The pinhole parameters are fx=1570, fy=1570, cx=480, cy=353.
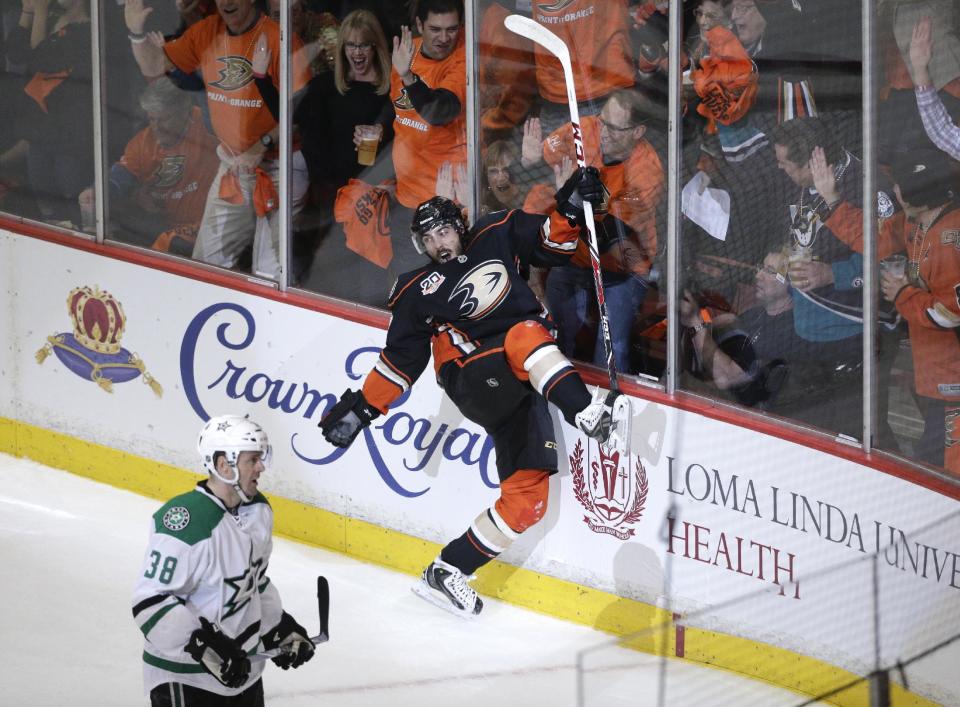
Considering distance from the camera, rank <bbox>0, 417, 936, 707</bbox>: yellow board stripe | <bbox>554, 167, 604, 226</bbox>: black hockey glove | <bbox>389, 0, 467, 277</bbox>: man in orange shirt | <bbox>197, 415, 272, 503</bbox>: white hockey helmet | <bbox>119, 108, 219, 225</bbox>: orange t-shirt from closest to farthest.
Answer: <bbox>197, 415, 272, 503</bbox>: white hockey helmet → <bbox>0, 417, 936, 707</bbox>: yellow board stripe → <bbox>554, 167, 604, 226</bbox>: black hockey glove → <bbox>389, 0, 467, 277</bbox>: man in orange shirt → <bbox>119, 108, 219, 225</bbox>: orange t-shirt

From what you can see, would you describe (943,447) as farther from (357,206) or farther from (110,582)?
(110,582)

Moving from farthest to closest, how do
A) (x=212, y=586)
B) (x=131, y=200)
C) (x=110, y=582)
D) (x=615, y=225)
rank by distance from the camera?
(x=131, y=200) < (x=110, y=582) < (x=615, y=225) < (x=212, y=586)

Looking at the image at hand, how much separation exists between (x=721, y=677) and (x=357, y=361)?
205cm

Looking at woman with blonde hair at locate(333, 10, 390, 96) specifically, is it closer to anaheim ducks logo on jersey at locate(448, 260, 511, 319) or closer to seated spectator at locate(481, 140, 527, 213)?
seated spectator at locate(481, 140, 527, 213)

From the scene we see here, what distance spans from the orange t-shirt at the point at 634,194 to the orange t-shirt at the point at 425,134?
0.45m

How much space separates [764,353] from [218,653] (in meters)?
2.07

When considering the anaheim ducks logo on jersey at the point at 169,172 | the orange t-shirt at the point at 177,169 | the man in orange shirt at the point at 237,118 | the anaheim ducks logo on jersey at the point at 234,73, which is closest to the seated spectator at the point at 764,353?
the man in orange shirt at the point at 237,118

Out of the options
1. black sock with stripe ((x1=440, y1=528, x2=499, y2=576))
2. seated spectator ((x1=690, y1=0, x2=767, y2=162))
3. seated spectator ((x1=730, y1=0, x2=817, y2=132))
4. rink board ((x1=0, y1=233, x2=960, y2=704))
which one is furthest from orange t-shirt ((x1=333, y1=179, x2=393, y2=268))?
seated spectator ((x1=730, y1=0, x2=817, y2=132))

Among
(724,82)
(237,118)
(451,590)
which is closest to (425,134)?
(237,118)

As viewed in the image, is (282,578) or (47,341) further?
(47,341)

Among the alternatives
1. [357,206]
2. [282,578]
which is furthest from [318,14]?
[282,578]

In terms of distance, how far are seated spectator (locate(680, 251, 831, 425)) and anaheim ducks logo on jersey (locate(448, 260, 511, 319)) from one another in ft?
1.83

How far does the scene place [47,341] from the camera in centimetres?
632

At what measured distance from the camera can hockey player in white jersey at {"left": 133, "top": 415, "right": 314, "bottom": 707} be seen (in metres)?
3.20
